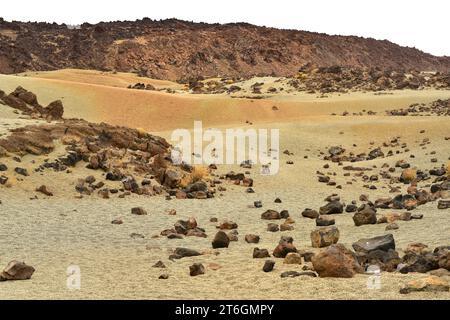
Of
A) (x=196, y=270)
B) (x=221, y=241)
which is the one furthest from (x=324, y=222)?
(x=196, y=270)

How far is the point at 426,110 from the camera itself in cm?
3241

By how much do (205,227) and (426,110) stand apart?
75.4 ft

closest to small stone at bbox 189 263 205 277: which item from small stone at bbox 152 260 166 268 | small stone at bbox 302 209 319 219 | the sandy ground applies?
the sandy ground

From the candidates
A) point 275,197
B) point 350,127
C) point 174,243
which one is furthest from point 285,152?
point 174,243

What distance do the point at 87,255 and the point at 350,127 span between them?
20.2 metres

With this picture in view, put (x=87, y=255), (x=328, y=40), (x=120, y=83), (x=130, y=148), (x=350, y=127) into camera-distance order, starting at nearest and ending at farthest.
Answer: (x=87, y=255), (x=130, y=148), (x=350, y=127), (x=120, y=83), (x=328, y=40)

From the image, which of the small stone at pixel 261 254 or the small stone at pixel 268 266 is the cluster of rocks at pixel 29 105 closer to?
the small stone at pixel 261 254

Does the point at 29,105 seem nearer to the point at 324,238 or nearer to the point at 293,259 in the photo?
the point at 324,238

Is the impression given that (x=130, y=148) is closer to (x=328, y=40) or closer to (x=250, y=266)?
(x=250, y=266)

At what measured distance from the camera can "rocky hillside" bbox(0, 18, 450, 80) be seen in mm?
75250

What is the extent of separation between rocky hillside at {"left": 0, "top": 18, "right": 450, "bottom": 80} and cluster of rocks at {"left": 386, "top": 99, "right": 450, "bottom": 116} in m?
40.0

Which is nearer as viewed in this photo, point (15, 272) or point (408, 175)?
point (15, 272)

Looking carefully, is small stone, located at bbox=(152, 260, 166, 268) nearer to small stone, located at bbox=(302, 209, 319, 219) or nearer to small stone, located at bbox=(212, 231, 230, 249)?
small stone, located at bbox=(212, 231, 230, 249)
